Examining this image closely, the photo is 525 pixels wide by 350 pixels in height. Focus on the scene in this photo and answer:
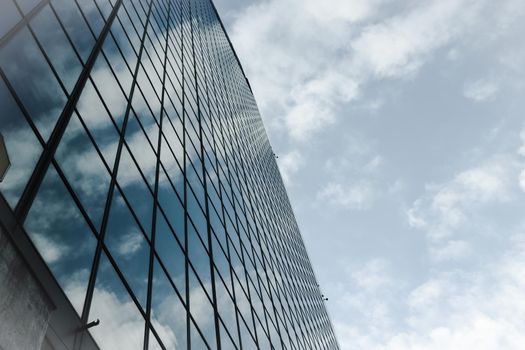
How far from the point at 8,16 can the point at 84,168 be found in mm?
3437

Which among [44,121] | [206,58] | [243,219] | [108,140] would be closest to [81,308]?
[44,121]

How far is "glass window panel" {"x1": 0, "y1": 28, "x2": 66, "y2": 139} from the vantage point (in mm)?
9062

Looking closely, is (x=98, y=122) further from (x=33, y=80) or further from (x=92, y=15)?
(x=92, y=15)

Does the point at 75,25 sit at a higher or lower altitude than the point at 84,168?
higher

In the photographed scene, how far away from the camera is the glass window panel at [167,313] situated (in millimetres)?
11258

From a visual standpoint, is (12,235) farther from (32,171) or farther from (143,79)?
(143,79)

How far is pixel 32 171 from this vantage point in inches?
325

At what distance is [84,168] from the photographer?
33.6 feet

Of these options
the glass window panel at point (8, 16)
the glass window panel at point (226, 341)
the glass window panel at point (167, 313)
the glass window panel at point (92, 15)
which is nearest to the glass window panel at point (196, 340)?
the glass window panel at point (167, 313)

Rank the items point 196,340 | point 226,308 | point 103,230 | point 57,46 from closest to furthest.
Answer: point 103,230, point 57,46, point 196,340, point 226,308

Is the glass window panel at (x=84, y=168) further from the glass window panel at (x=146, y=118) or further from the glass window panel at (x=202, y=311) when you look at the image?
the glass window panel at (x=202, y=311)

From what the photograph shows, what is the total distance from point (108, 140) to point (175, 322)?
5019mm

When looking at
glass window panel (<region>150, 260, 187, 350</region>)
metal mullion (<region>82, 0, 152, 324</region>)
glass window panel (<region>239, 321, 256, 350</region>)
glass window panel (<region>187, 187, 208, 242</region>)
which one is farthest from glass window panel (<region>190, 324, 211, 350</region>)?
glass window panel (<region>187, 187, 208, 242</region>)

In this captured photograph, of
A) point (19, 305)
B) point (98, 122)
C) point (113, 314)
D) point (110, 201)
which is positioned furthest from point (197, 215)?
point (19, 305)
